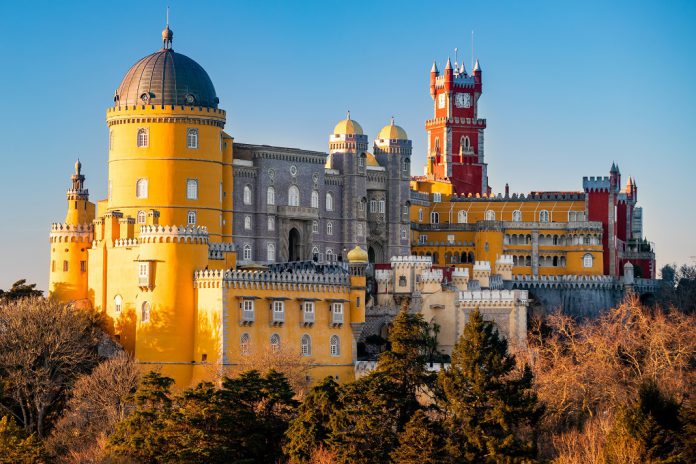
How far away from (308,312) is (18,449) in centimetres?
2030

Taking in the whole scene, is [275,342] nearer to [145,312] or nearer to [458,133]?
[145,312]

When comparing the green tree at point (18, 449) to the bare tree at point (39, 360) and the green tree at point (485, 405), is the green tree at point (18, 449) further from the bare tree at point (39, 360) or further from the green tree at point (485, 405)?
the green tree at point (485, 405)

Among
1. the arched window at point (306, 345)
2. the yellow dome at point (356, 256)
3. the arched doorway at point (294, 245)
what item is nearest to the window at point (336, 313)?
the arched window at point (306, 345)

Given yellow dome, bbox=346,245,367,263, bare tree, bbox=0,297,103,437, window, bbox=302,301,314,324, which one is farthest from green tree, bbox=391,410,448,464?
yellow dome, bbox=346,245,367,263

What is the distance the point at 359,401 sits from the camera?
3098 inches

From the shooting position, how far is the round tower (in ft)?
326

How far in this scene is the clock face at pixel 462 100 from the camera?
142m

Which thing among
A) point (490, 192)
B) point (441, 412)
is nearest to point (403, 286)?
point (441, 412)

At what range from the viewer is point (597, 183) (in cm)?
12712

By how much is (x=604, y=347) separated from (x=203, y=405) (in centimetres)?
2224

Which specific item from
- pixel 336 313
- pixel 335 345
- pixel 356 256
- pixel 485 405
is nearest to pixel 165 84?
pixel 356 256

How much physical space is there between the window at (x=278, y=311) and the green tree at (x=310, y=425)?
42.7 feet

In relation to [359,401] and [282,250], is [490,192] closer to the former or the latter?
[282,250]

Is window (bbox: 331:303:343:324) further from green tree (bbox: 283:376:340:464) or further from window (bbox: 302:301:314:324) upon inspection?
green tree (bbox: 283:376:340:464)
